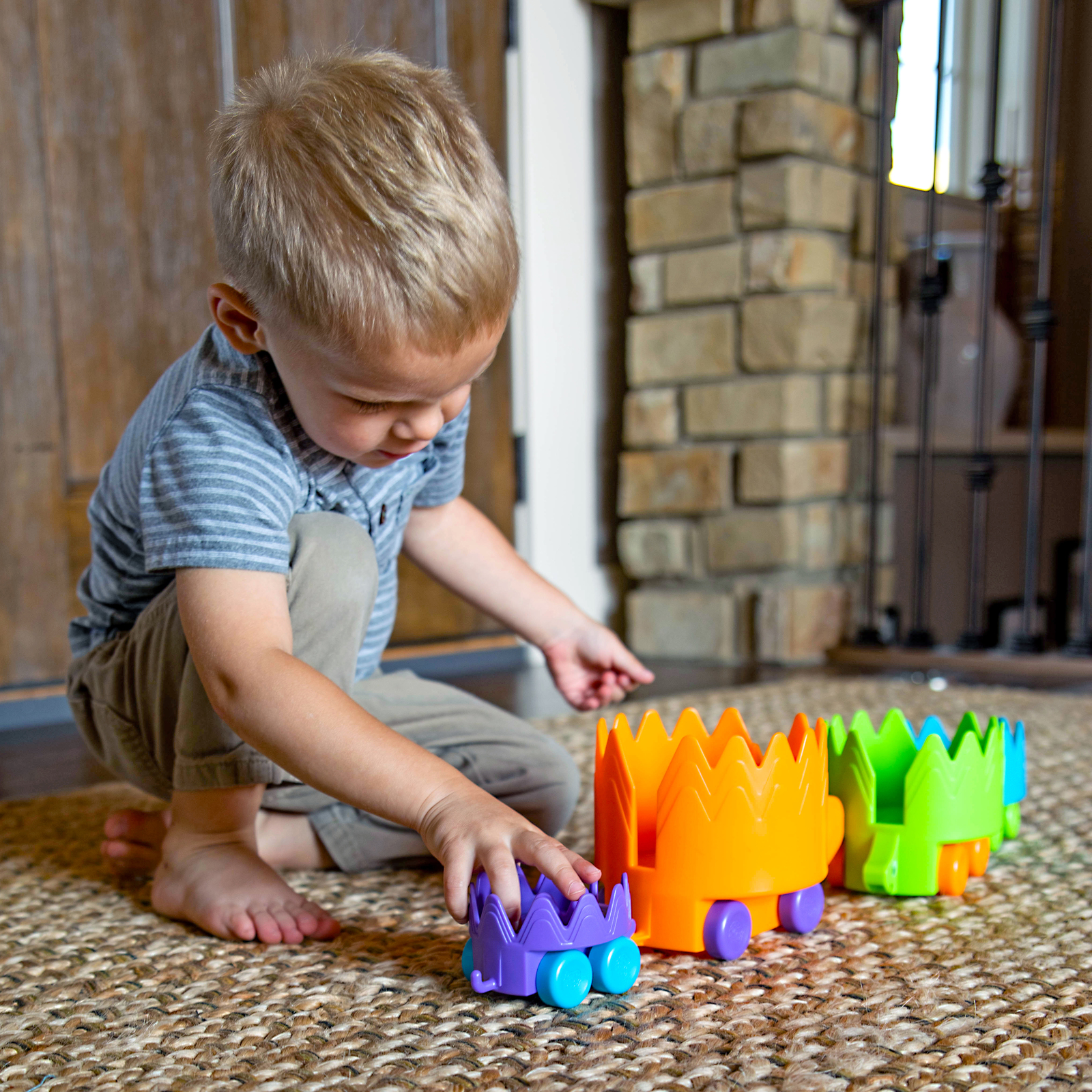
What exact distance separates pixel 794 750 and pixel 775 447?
4.46 feet

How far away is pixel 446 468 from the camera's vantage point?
0.96m

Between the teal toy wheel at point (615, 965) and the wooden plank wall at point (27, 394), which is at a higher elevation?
the wooden plank wall at point (27, 394)

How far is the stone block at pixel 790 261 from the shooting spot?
1.99 meters

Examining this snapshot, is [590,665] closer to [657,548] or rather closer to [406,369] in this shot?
[406,369]

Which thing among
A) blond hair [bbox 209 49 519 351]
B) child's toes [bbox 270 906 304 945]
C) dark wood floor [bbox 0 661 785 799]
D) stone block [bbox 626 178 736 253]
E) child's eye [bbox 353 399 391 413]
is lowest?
dark wood floor [bbox 0 661 785 799]

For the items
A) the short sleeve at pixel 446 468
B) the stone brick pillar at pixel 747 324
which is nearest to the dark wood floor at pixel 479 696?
A: the stone brick pillar at pixel 747 324

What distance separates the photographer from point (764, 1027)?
0.57 meters

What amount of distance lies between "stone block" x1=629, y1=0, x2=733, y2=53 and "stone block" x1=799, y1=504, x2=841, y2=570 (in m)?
0.88

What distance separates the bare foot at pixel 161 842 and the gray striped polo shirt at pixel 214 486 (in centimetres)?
15

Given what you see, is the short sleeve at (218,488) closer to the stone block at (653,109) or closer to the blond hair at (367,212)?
the blond hair at (367,212)

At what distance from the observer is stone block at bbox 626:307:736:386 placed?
82.0 inches

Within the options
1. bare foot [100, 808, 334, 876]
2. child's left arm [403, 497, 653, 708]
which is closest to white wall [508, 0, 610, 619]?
child's left arm [403, 497, 653, 708]

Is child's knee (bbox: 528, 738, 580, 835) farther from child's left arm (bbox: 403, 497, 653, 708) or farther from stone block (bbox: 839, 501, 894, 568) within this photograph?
stone block (bbox: 839, 501, 894, 568)

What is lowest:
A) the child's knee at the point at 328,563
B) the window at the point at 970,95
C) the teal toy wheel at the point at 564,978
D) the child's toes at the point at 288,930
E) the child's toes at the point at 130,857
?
the child's toes at the point at 130,857
